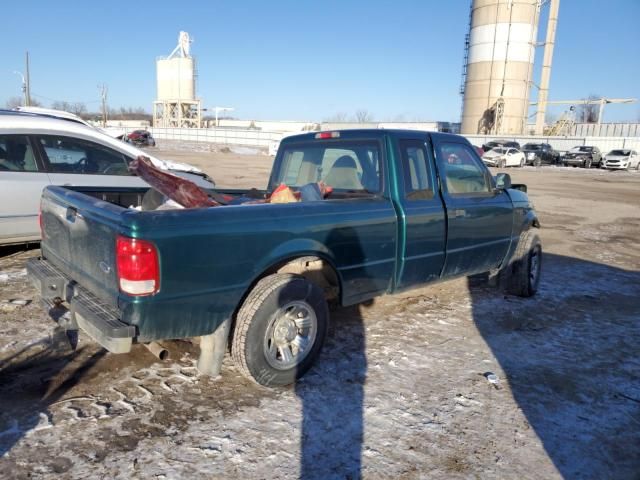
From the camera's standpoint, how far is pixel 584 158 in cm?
3862

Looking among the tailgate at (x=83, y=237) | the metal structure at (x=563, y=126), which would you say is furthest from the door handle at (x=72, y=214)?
the metal structure at (x=563, y=126)

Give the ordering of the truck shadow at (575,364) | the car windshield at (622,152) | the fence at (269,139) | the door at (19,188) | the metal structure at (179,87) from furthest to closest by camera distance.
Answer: the metal structure at (179,87), the fence at (269,139), the car windshield at (622,152), the door at (19,188), the truck shadow at (575,364)

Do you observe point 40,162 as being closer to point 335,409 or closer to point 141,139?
point 335,409

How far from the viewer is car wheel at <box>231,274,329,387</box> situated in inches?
133

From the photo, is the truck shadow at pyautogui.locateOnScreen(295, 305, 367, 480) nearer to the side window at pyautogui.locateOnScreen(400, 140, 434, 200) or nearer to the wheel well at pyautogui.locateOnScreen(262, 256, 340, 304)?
the wheel well at pyautogui.locateOnScreen(262, 256, 340, 304)

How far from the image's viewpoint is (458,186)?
4.93m

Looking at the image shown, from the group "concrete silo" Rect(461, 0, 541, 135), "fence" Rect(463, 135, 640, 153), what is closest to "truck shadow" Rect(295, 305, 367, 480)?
"fence" Rect(463, 135, 640, 153)

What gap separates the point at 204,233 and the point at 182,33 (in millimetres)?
77802

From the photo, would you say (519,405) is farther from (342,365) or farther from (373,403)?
(342,365)

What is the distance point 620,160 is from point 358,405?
40312 millimetres

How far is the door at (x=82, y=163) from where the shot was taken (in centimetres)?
622

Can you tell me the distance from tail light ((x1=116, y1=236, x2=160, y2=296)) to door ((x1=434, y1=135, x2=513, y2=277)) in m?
2.80

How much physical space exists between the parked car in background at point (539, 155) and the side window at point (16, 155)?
1480 inches

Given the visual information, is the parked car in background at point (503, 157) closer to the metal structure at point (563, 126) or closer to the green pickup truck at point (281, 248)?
the metal structure at point (563, 126)
